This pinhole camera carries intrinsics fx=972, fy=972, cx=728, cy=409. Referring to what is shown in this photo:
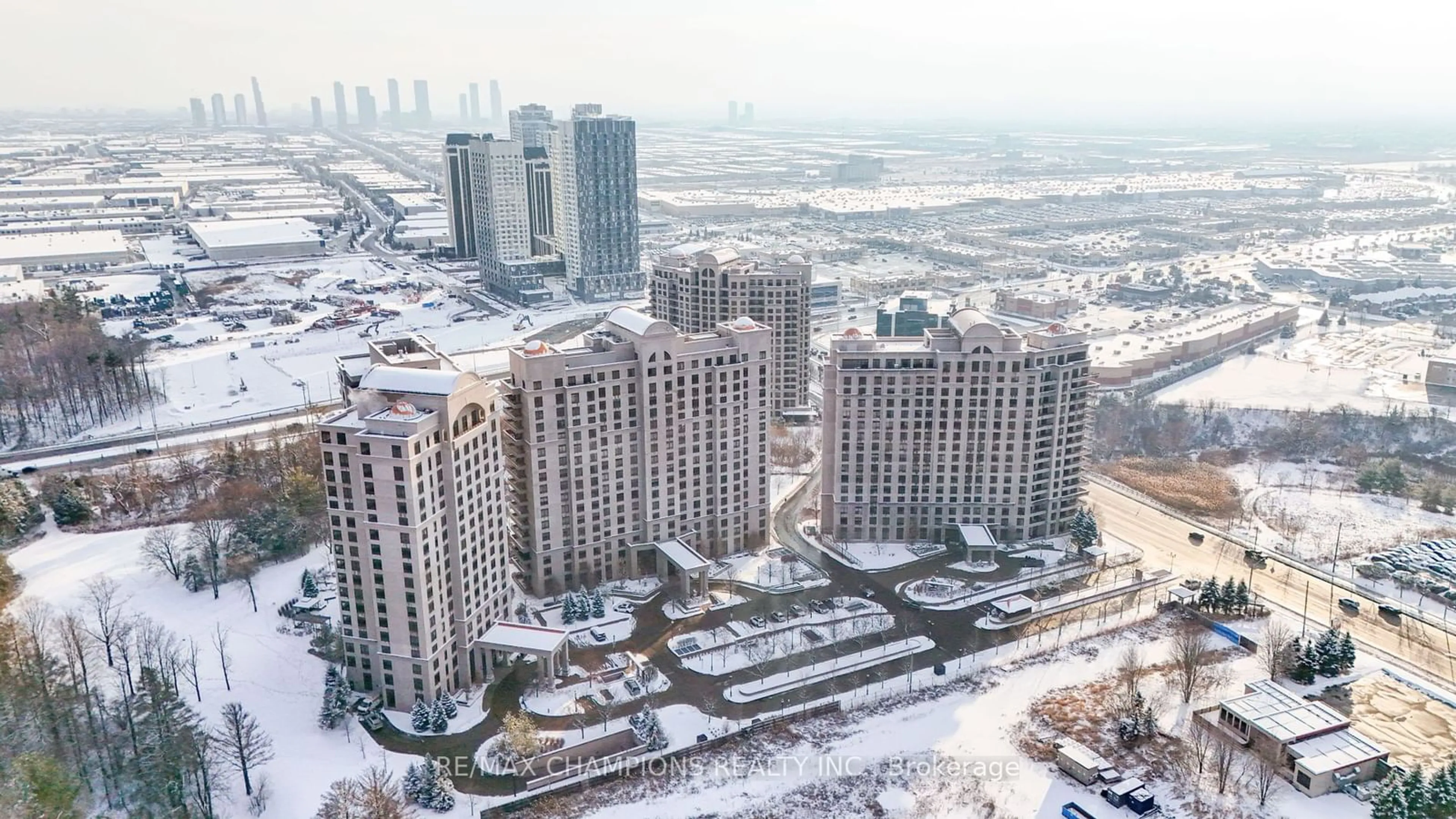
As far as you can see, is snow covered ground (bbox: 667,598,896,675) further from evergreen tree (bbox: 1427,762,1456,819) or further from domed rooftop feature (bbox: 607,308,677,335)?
evergreen tree (bbox: 1427,762,1456,819)

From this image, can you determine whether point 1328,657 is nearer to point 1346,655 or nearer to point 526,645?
point 1346,655

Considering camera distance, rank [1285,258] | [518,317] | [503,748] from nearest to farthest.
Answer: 1. [503,748]
2. [518,317]
3. [1285,258]

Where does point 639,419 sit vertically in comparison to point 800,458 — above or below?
above

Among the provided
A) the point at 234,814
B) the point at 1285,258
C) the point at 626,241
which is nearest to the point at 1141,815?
the point at 234,814

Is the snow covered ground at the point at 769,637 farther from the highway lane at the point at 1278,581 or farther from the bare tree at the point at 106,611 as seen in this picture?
the bare tree at the point at 106,611

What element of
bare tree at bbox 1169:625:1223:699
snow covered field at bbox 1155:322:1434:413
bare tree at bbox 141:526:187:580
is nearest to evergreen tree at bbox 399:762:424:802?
bare tree at bbox 141:526:187:580

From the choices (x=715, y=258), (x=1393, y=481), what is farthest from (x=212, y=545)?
(x=1393, y=481)

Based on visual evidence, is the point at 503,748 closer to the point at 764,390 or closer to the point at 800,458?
the point at 764,390
